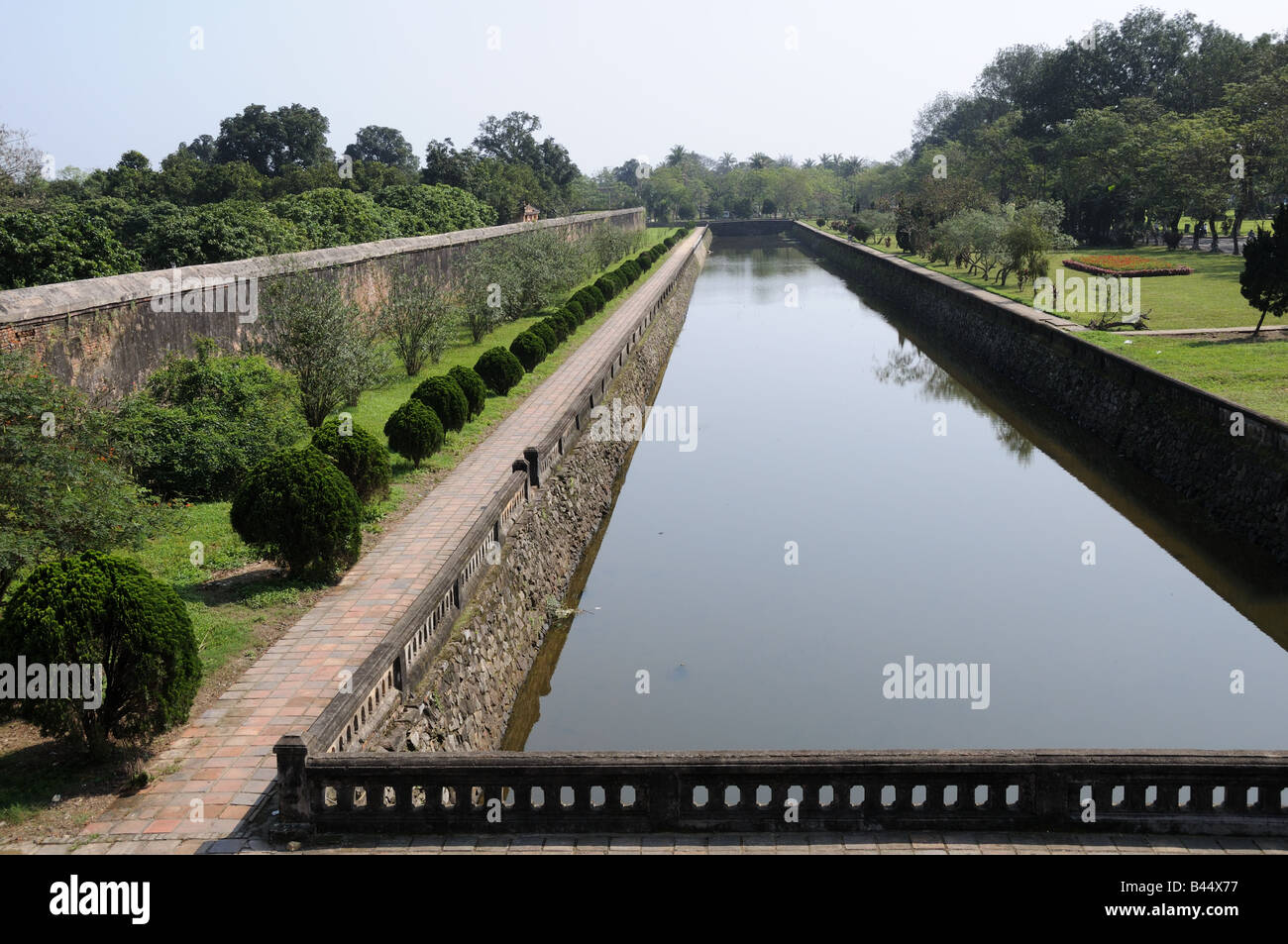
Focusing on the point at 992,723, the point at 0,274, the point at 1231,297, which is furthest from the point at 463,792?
the point at 1231,297

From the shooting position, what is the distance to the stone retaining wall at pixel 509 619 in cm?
855

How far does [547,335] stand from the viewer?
25.8 m

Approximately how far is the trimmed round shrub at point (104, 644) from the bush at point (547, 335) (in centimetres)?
1790

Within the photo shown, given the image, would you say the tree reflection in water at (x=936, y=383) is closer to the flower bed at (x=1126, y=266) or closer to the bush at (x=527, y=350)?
the flower bed at (x=1126, y=266)

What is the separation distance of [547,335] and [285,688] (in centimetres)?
1813

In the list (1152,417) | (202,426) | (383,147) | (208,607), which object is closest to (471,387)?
(202,426)

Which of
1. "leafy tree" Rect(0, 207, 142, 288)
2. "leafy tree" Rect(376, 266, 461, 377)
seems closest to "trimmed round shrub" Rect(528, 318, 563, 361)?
"leafy tree" Rect(376, 266, 461, 377)

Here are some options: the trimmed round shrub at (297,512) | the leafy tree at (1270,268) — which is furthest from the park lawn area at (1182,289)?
the trimmed round shrub at (297,512)

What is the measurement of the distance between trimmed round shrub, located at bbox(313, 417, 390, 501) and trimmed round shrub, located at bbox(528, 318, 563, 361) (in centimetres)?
1190

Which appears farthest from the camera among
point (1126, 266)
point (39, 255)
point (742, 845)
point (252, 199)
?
point (252, 199)

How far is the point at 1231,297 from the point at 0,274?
30.9 m

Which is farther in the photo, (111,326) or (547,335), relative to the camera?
(547,335)

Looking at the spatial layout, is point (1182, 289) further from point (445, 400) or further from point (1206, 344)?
point (445, 400)
